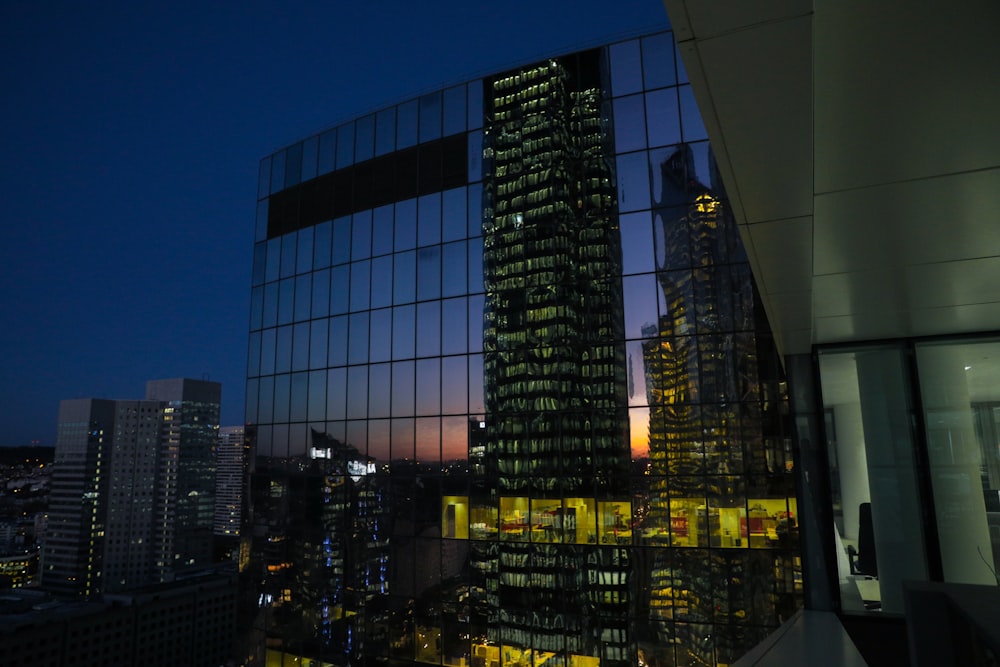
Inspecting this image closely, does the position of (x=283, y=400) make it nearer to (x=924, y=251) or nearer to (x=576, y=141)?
(x=576, y=141)

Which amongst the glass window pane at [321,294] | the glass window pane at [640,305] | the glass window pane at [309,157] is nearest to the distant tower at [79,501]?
the glass window pane at [321,294]

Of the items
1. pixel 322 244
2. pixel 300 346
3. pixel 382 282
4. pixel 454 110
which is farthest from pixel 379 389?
pixel 454 110

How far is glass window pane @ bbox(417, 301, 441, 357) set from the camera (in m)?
17.5

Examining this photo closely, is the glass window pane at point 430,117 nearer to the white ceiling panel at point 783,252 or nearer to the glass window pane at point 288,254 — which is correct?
the glass window pane at point 288,254

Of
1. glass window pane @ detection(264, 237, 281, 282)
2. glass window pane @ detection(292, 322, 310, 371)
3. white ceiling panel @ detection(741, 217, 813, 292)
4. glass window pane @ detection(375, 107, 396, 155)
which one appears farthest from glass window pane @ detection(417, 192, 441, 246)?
white ceiling panel @ detection(741, 217, 813, 292)

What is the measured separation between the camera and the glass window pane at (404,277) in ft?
59.5

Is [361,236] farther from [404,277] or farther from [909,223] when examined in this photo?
[909,223]

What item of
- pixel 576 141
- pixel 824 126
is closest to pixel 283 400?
pixel 576 141

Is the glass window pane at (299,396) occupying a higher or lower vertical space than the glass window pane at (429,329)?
lower

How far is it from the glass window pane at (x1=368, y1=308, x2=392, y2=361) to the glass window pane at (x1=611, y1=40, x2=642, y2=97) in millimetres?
8865

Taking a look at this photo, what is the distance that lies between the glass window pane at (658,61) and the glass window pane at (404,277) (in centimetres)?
797

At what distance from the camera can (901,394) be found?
8359 mm

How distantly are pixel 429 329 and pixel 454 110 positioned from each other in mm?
6562

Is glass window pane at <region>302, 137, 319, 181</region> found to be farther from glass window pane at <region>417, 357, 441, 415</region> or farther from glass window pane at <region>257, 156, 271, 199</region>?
glass window pane at <region>417, 357, 441, 415</region>
